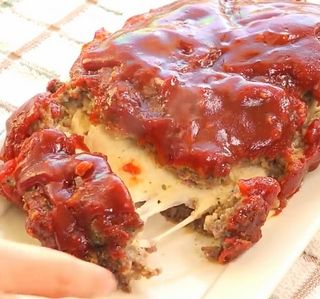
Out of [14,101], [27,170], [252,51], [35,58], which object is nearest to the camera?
[27,170]

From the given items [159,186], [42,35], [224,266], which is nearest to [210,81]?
[159,186]

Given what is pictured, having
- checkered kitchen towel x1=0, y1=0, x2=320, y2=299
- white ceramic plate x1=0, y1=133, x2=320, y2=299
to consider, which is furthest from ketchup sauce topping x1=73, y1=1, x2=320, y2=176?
checkered kitchen towel x1=0, y1=0, x2=320, y2=299

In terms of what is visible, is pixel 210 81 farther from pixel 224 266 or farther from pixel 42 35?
pixel 42 35

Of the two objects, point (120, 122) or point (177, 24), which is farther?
point (177, 24)

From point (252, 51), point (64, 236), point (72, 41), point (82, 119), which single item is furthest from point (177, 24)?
point (72, 41)

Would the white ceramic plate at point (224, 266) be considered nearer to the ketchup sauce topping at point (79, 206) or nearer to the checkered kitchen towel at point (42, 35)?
the ketchup sauce topping at point (79, 206)

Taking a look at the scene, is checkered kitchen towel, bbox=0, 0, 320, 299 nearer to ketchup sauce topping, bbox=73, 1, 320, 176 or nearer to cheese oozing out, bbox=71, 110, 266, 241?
ketchup sauce topping, bbox=73, 1, 320, 176

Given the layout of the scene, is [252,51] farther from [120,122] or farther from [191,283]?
[191,283]
